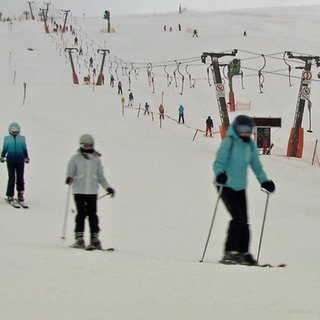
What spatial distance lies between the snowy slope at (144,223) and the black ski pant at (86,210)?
1.20 feet

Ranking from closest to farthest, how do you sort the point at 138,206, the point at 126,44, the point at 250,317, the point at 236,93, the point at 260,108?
the point at 250,317 → the point at 138,206 → the point at 260,108 → the point at 236,93 → the point at 126,44

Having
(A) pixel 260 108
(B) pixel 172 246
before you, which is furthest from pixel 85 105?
(B) pixel 172 246

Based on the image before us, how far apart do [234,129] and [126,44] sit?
189 feet

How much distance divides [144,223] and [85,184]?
3.12m

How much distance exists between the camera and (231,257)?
6094 mm

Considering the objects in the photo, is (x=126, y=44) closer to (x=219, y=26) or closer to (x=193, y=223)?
(x=219, y=26)

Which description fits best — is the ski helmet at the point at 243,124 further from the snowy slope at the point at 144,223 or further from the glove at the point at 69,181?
the glove at the point at 69,181

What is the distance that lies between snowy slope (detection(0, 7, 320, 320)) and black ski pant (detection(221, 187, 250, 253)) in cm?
49

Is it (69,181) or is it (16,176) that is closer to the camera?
(69,181)

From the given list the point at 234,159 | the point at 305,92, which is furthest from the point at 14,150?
the point at 305,92

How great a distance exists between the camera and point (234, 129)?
602 cm

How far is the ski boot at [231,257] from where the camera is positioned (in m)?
6.04

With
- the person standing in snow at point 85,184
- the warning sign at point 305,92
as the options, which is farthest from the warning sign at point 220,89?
the person standing in snow at point 85,184

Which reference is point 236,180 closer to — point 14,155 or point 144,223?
point 144,223
